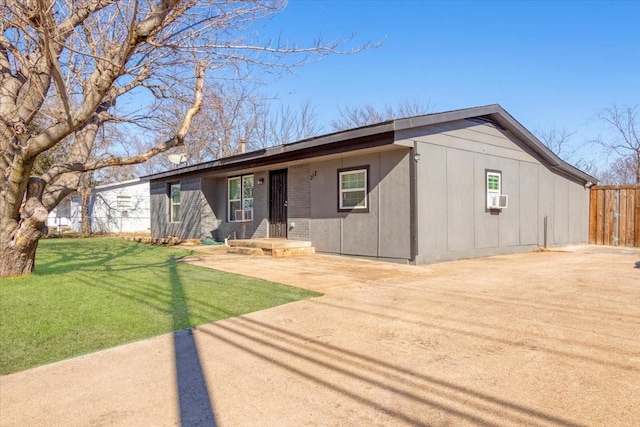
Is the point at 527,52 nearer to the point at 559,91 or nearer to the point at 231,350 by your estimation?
the point at 559,91

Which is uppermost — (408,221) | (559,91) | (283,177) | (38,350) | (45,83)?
(559,91)

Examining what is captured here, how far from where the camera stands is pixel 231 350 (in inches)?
137

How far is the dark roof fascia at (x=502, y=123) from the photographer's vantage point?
8.08 m

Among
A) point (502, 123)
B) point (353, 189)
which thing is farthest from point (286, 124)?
point (353, 189)

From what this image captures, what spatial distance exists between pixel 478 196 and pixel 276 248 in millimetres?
5027

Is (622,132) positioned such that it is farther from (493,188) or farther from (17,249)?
(17,249)

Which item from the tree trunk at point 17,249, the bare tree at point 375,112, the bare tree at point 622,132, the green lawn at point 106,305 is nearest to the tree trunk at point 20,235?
the tree trunk at point 17,249

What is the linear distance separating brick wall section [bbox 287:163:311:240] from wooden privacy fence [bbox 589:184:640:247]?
9873mm

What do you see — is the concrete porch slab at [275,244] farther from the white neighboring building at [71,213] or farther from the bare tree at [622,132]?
the bare tree at [622,132]

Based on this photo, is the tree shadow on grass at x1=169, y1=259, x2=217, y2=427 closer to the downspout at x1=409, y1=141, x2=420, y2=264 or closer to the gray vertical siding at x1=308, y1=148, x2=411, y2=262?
the downspout at x1=409, y1=141, x2=420, y2=264

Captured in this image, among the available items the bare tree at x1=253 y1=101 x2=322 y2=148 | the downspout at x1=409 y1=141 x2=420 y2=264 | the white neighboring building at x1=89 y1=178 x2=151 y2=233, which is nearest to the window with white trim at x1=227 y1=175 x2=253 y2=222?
the downspout at x1=409 y1=141 x2=420 y2=264

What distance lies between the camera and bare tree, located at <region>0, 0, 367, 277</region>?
16.1ft

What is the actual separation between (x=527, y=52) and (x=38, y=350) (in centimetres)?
1860

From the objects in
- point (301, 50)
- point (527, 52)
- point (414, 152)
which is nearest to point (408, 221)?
point (414, 152)
